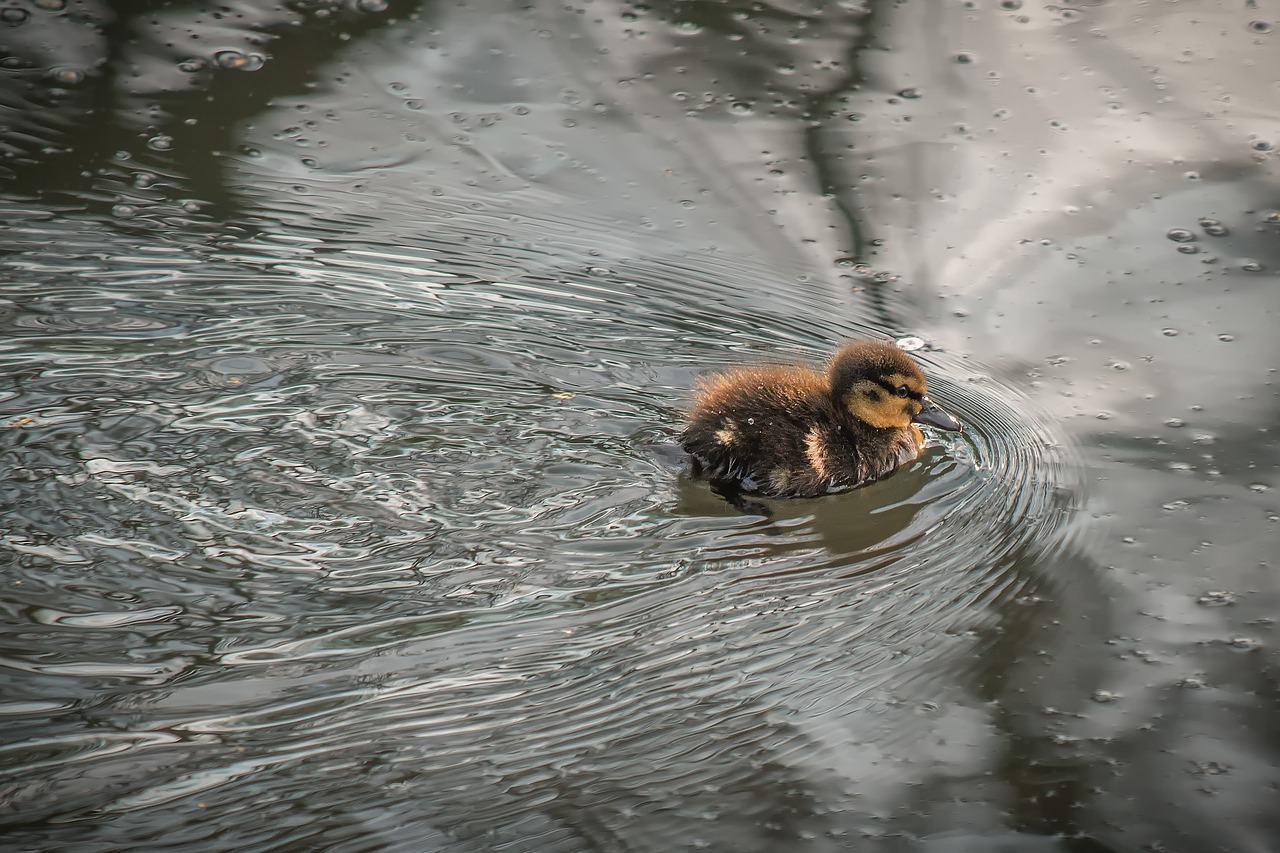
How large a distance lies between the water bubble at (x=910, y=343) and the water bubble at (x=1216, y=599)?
1331 mm

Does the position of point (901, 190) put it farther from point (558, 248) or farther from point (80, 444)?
point (80, 444)

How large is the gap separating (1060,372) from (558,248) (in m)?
1.70

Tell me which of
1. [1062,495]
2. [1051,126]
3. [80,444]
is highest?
[1051,126]

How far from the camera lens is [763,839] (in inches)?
90.4

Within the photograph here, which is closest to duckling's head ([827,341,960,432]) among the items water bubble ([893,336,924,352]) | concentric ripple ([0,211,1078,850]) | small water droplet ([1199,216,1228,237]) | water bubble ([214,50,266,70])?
concentric ripple ([0,211,1078,850])

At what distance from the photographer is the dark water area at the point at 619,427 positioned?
2.43 m

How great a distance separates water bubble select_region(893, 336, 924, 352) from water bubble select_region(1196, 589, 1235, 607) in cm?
133

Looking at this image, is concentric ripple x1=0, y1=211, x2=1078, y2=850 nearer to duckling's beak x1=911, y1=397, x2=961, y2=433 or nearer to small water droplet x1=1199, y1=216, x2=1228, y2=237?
duckling's beak x1=911, y1=397, x2=961, y2=433

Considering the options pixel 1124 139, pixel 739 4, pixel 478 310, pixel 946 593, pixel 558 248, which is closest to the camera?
pixel 946 593

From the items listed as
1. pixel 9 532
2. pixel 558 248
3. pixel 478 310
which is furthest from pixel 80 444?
pixel 558 248

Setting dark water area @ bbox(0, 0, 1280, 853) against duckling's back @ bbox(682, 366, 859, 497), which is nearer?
dark water area @ bbox(0, 0, 1280, 853)

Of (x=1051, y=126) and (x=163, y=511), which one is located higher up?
(x=1051, y=126)

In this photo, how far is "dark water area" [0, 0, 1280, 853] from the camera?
243cm

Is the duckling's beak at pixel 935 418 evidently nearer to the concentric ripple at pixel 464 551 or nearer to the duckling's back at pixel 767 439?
the concentric ripple at pixel 464 551
